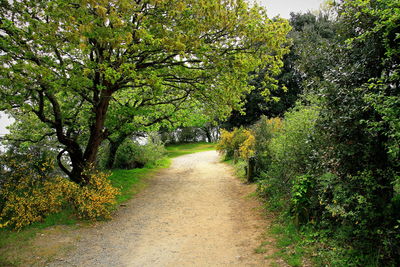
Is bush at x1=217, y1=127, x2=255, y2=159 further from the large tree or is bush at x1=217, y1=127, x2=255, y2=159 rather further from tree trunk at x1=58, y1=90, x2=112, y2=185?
tree trunk at x1=58, y1=90, x2=112, y2=185

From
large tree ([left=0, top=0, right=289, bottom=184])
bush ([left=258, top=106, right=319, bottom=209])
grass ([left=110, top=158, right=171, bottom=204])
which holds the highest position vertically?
large tree ([left=0, top=0, right=289, bottom=184])

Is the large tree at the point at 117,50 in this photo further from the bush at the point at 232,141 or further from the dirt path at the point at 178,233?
the bush at the point at 232,141

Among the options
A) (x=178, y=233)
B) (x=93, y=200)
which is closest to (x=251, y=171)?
(x=178, y=233)

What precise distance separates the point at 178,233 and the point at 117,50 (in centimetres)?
639

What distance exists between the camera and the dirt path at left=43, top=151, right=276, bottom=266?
18.3 feet

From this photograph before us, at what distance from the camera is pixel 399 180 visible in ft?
12.0

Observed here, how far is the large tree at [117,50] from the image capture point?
264 inches

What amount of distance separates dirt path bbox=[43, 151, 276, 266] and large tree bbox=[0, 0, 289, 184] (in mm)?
3310

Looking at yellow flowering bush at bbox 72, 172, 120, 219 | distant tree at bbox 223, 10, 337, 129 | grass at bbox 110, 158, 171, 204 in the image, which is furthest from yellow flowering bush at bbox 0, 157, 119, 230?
distant tree at bbox 223, 10, 337, 129

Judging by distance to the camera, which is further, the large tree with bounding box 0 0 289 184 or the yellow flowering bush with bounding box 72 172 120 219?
the yellow flowering bush with bounding box 72 172 120 219

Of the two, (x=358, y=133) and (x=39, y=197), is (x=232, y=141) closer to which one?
(x=39, y=197)

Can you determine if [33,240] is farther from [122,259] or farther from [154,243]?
[154,243]

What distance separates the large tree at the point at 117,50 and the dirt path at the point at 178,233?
3.31m

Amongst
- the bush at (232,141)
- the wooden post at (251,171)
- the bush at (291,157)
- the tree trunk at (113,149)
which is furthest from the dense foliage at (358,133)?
the bush at (232,141)
